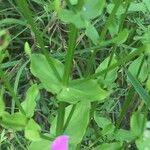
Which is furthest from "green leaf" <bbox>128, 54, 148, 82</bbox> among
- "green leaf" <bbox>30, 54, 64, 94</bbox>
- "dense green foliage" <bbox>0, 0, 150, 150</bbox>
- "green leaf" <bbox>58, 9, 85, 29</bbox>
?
"green leaf" <bbox>58, 9, 85, 29</bbox>

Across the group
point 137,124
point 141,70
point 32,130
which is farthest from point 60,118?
point 141,70

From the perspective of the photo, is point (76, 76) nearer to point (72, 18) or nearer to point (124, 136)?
point (124, 136)

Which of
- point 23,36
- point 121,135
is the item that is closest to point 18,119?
point 121,135

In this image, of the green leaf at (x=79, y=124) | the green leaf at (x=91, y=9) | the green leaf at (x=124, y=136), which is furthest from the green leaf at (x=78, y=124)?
the green leaf at (x=91, y=9)

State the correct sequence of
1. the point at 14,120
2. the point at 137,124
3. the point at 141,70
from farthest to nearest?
the point at 141,70 → the point at 137,124 → the point at 14,120

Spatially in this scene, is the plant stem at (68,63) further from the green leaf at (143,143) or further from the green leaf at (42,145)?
the green leaf at (143,143)

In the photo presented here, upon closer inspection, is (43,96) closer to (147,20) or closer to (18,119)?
(147,20)

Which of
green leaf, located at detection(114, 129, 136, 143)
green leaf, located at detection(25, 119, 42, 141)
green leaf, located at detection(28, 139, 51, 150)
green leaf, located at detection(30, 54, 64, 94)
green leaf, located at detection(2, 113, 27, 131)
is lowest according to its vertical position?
green leaf, located at detection(114, 129, 136, 143)

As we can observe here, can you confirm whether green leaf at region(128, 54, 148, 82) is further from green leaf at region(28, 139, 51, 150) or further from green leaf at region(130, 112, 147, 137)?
green leaf at region(28, 139, 51, 150)
